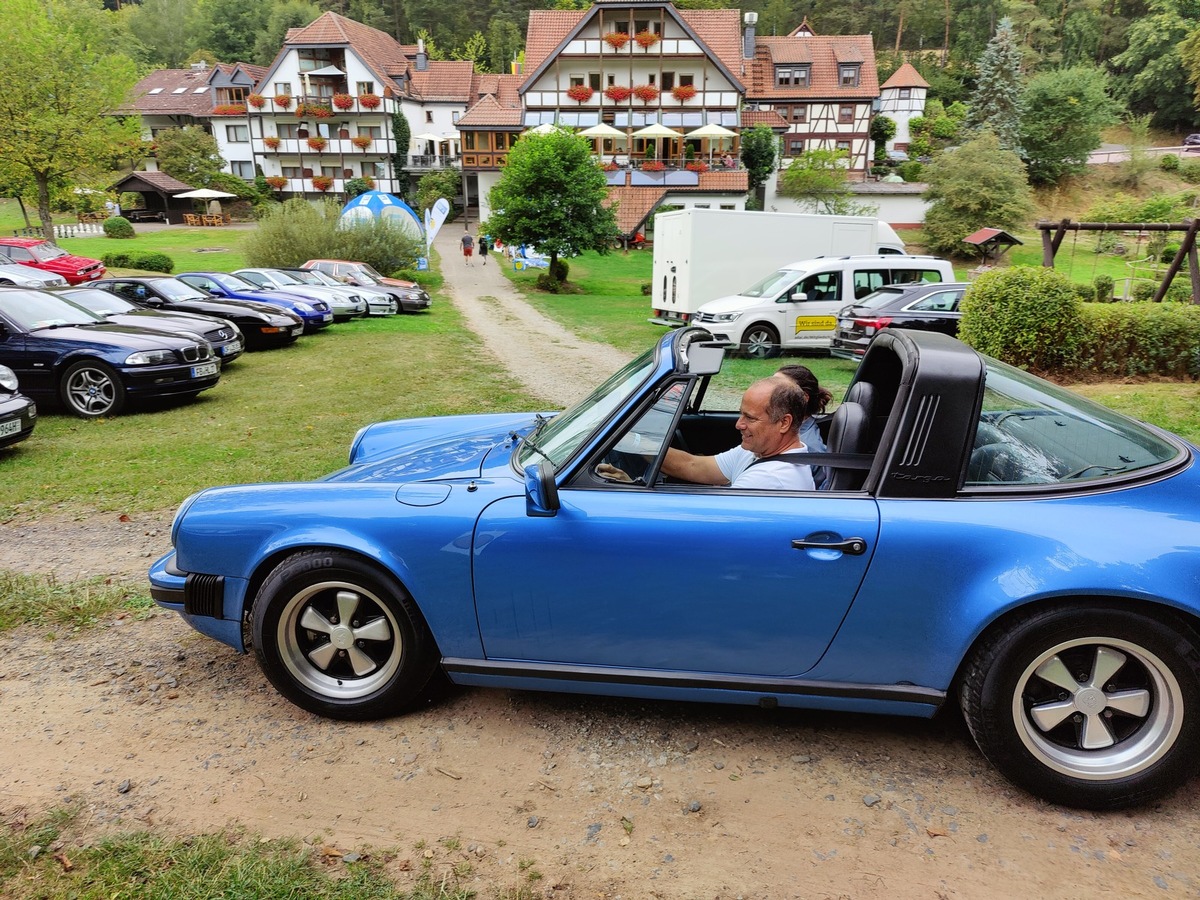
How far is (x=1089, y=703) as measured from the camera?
2676mm

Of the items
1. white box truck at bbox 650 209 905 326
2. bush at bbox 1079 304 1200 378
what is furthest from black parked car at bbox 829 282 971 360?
white box truck at bbox 650 209 905 326

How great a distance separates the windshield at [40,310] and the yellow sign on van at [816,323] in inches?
449

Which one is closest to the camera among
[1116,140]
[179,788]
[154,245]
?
[179,788]

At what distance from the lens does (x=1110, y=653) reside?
2.66 m

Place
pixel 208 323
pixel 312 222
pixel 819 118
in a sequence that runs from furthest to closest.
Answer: pixel 819 118, pixel 312 222, pixel 208 323

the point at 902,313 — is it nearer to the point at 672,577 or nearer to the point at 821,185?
the point at 672,577

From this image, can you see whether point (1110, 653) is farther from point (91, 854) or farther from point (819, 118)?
point (819, 118)

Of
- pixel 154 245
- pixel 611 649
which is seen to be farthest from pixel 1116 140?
pixel 611 649

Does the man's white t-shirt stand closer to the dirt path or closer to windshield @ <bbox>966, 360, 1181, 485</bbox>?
windshield @ <bbox>966, 360, 1181, 485</bbox>

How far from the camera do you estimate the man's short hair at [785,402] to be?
125 inches

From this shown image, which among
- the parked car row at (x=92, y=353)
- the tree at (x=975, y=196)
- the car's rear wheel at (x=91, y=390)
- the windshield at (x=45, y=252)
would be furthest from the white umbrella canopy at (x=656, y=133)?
the car's rear wheel at (x=91, y=390)

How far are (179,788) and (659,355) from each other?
2438mm

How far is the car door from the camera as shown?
2.76 m

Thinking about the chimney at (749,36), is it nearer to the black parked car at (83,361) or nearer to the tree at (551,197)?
the tree at (551,197)
